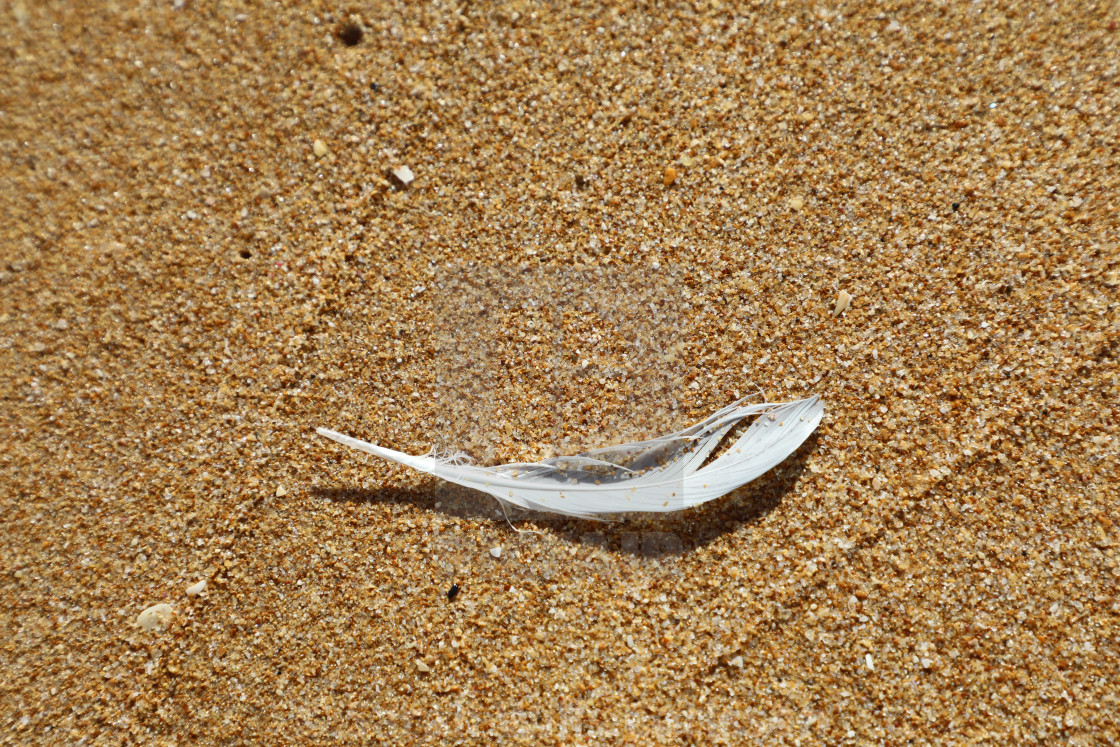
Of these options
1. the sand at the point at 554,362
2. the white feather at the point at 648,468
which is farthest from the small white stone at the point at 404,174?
the white feather at the point at 648,468

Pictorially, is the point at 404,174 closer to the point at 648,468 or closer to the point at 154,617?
the point at 648,468

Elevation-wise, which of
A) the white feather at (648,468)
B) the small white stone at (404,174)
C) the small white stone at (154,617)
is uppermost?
the small white stone at (404,174)

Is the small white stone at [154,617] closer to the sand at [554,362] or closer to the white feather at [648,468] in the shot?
the sand at [554,362]

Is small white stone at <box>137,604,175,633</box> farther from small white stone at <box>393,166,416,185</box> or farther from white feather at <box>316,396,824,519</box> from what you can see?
small white stone at <box>393,166,416,185</box>

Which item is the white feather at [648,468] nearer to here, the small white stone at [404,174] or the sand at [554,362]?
the sand at [554,362]

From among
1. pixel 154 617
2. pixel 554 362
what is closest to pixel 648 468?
pixel 554 362

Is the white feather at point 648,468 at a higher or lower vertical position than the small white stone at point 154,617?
higher

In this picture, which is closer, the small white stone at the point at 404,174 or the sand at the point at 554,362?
the sand at the point at 554,362
